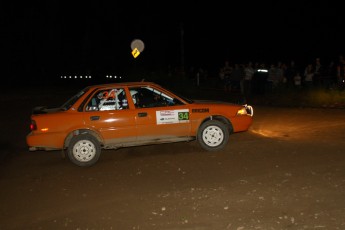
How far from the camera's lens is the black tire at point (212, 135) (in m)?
9.95

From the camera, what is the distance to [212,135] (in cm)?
998

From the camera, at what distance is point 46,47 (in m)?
57.2

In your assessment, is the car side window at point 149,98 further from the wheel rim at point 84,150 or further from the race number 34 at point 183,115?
the wheel rim at point 84,150

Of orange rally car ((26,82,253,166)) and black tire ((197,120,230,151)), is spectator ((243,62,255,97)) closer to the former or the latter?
orange rally car ((26,82,253,166))

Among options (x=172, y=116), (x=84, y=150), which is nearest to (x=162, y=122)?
(x=172, y=116)

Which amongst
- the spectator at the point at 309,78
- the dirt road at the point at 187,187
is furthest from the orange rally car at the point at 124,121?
the spectator at the point at 309,78

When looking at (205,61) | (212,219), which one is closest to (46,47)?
(205,61)

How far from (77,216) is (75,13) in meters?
55.0

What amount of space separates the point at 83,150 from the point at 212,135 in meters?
2.67

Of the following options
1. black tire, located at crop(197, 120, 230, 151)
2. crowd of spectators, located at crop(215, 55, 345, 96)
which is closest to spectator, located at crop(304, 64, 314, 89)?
crowd of spectators, located at crop(215, 55, 345, 96)

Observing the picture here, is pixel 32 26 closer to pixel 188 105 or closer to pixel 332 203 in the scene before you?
pixel 188 105

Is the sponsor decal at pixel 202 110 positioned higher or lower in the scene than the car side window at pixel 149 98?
lower

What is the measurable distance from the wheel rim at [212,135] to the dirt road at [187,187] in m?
0.27

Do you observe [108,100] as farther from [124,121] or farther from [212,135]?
[212,135]
